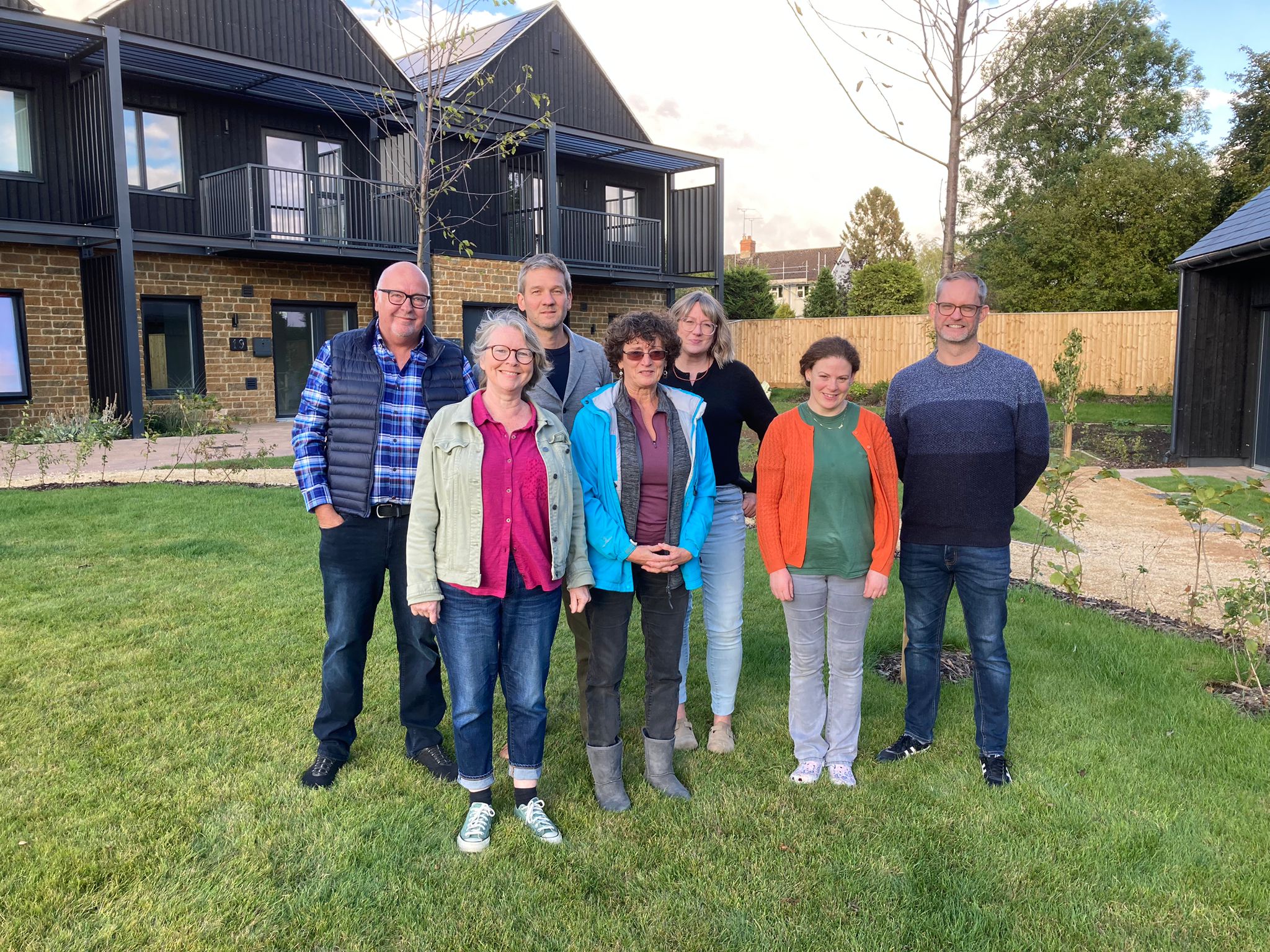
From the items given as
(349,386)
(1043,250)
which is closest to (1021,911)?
(349,386)

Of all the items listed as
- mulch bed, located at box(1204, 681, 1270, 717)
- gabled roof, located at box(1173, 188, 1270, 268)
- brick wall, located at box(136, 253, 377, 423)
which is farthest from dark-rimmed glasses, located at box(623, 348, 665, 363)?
brick wall, located at box(136, 253, 377, 423)

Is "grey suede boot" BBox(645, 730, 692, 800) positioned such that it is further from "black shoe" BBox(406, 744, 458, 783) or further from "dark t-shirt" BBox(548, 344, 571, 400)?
"dark t-shirt" BBox(548, 344, 571, 400)

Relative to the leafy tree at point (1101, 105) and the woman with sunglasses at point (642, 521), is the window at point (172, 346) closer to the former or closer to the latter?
the woman with sunglasses at point (642, 521)

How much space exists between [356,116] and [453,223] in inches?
101

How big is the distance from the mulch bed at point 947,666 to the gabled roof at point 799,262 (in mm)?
63719

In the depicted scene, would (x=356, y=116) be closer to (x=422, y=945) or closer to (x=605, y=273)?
(x=605, y=273)

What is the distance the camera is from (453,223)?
18.3m

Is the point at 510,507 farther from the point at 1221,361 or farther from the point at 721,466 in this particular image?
the point at 1221,361

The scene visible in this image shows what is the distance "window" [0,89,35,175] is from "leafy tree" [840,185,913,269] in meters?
48.3

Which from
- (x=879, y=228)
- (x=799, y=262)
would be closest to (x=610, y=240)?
(x=879, y=228)

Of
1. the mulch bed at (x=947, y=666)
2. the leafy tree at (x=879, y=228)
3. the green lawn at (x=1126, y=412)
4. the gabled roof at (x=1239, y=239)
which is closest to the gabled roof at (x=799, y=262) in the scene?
the leafy tree at (x=879, y=228)

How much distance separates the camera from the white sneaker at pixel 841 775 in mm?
3425

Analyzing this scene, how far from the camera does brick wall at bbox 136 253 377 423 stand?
1499cm

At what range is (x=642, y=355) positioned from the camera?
10.4 ft
